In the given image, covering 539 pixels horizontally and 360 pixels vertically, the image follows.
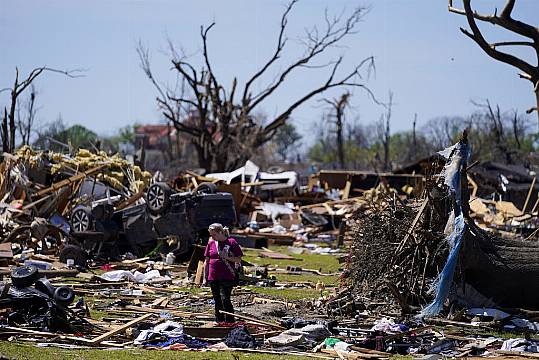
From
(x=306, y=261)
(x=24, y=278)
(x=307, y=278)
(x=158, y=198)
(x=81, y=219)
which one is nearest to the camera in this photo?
(x=24, y=278)

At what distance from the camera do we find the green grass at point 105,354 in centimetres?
1014

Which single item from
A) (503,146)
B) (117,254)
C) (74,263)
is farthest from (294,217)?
(503,146)

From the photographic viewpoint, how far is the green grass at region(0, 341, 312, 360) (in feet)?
33.3

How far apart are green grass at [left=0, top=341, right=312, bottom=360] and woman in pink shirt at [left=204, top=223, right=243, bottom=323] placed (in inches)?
93.2

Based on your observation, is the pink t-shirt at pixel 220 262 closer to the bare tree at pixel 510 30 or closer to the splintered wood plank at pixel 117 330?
the splintered wood plank at pixel 117 330

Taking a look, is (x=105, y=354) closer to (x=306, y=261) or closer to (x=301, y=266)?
(x=301, y=266)

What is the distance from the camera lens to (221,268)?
13094 mm

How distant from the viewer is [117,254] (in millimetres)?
22656

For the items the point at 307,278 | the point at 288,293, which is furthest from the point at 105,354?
the point at 307,278

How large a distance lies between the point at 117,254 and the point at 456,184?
35.3 feet

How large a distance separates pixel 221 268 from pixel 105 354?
3049 mm

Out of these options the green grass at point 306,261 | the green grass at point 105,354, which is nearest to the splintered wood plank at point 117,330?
the green grass at point 105,354

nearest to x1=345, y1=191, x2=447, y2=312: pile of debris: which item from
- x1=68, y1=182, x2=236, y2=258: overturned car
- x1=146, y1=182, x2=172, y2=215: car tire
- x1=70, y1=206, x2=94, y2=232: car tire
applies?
x1=68, y1=182, x2=236, y2=258: overturned car

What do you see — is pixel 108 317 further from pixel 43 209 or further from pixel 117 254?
pixel 43 209
